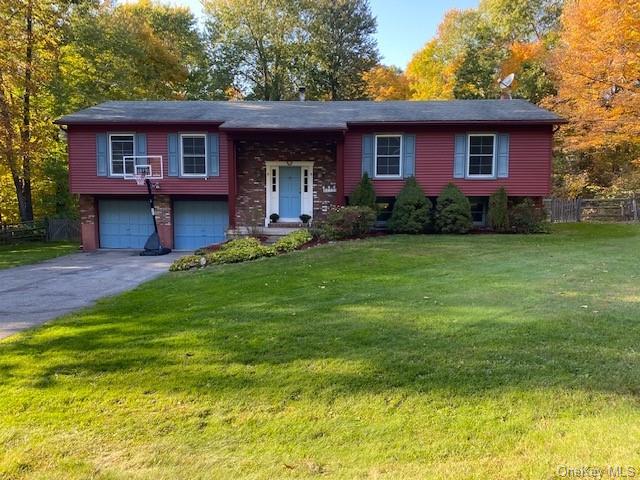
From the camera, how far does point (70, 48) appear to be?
23828 millimetres

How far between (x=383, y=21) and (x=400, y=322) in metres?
34.0

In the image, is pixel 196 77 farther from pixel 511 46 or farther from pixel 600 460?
pixel 600 460

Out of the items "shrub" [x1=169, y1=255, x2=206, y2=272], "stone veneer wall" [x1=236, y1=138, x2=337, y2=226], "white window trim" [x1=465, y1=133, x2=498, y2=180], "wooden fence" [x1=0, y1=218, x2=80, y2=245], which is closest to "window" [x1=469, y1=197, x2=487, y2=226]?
"white window trim" [x1=465, y1=133, x2=498, y2=180]

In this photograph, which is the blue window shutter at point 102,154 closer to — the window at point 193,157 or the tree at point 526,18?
the window at point 193,157

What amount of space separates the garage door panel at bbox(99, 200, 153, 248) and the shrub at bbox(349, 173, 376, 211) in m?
7.55

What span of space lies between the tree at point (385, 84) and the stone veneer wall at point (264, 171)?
19.8 m

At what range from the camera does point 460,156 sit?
15.9 metres

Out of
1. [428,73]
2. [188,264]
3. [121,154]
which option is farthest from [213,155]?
[428,73]

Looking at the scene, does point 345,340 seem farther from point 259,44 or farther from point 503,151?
point 259,44

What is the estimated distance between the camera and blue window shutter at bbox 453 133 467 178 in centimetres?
1591

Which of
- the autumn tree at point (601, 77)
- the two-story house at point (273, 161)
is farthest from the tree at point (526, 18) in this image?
the two-story house at point (273, 161)

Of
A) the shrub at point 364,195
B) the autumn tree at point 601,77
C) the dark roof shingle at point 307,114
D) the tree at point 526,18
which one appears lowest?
the shrub at point 364,195

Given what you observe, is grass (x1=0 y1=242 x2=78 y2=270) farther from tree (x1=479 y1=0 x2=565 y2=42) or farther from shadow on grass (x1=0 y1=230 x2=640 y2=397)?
tree (x1=479 y1=0 x2=565 y2=42)

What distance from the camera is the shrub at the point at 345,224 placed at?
13539mm
